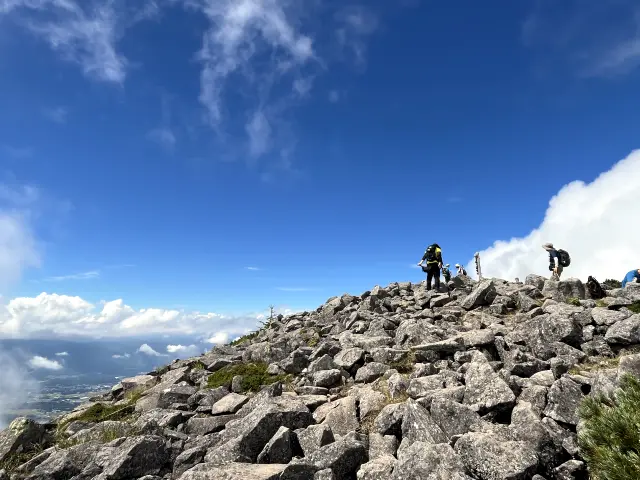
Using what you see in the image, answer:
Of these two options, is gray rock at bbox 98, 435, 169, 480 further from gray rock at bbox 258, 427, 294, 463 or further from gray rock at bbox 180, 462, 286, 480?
gray rock at bbox 258, 427, 294, 463

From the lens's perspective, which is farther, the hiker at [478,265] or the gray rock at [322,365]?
the hiker at [478,265]

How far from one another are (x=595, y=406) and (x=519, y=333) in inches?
287

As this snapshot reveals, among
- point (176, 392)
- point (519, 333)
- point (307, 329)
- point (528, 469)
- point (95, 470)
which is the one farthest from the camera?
point (307, 329)

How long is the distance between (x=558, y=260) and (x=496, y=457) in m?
22.4

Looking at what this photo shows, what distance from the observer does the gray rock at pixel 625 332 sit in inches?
486

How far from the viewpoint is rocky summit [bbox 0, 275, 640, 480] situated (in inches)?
300

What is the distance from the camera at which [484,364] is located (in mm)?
10617

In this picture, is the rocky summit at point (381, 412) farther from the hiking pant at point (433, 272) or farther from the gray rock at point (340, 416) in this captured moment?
the hiking pant at point (433, 272)

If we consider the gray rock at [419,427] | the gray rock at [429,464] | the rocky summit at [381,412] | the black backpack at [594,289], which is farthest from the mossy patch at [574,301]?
the gray rock at [429,464]

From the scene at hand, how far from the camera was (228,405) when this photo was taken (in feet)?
43.2

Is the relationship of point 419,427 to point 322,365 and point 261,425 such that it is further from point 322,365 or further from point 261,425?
point 322,365

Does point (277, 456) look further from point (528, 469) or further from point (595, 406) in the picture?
point (595, 406)

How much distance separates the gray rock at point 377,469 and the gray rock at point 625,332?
965cm

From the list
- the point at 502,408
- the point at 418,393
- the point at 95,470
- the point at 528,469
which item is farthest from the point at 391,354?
the point at 95,470
